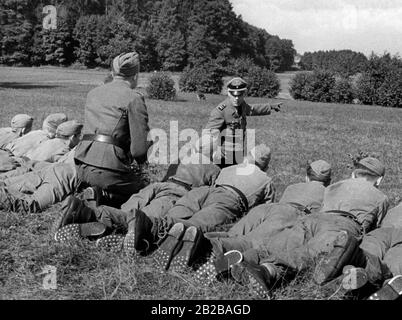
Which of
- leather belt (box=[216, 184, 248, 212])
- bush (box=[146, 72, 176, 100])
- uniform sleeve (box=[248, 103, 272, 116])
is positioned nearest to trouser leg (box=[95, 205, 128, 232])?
leather belt (box=[216, 184, 248, 212])

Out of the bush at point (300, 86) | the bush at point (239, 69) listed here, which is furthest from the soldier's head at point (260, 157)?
the bush at point (239, 69)

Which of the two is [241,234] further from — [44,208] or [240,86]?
[240,86]

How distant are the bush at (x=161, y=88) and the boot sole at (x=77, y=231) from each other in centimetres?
2049

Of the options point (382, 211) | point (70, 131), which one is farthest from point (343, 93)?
point (382, 211)

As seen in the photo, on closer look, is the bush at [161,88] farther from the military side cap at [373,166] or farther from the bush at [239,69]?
the military side cap at [373,166]

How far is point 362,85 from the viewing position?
29828mm

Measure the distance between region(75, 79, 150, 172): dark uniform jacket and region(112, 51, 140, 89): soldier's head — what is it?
0.09 m

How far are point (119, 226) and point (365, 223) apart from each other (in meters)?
2.13

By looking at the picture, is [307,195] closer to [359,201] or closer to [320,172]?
[320,172]

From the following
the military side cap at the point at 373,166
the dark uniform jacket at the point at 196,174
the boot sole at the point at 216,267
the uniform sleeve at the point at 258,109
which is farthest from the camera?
the uniform sleeve at the point at 258,109

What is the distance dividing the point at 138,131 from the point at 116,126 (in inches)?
10.6

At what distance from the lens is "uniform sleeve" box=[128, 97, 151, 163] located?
557cm

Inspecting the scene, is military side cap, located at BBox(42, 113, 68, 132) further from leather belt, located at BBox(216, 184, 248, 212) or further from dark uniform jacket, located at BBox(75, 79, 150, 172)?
leather belt, located at BBox(216, 184, 248, 212)

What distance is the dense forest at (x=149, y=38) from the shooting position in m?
58.0
